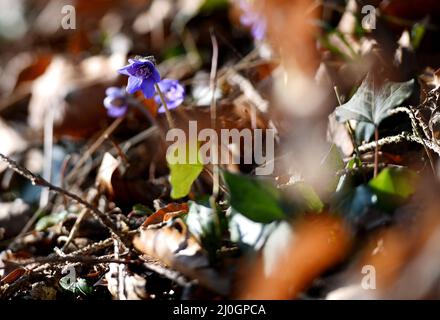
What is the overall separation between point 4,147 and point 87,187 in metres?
0.68

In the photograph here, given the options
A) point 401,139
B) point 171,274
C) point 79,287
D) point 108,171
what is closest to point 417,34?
point 401,139

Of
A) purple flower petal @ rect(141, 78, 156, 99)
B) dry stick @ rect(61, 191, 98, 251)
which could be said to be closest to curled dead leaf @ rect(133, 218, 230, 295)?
dry stick @ rect(61, 191, 98, 251)

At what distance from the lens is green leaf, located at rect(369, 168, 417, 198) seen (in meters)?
1.01

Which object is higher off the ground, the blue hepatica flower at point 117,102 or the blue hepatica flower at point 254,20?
the blue hepatica flower at point 254,20

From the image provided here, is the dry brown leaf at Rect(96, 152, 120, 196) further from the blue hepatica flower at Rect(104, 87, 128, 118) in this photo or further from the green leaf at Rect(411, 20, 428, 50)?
the green leaf at Rect(411, 20, 428, 50)

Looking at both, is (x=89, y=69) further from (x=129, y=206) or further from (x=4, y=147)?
(x=129, y=206)

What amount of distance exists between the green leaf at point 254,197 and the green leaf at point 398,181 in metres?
0.19

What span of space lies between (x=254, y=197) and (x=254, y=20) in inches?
48.3

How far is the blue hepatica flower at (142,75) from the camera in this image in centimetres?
140

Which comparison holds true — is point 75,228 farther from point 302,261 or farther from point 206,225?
point 302,261

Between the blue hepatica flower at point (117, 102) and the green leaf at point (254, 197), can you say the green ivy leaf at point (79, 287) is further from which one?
the blue hepatica flower at point (117, 102)

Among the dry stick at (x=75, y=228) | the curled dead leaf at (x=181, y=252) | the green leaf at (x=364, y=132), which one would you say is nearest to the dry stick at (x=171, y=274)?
the curled dead leaf at (x=181, y=252)

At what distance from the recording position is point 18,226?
68.6 inches

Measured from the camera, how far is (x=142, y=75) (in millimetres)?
1433
